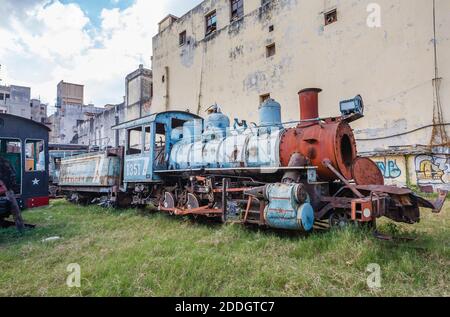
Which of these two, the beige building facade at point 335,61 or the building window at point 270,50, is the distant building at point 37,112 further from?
the building window at point 270,50

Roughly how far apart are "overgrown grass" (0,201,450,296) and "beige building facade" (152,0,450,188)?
19.5ft

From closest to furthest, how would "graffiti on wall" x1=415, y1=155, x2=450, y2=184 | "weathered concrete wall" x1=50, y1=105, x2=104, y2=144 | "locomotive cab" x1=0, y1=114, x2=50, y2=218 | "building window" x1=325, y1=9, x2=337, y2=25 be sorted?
"locomotive cab" x1=0, y1=114, x2=50, y2=218, "graffiti on wall" x1=415, y1=155, x2=450, y2=184, "building window" x1=325, y1=9, x2=337, y2=25, "weathered concrete wall" x1=50, y1=105, x2=104, y2=144

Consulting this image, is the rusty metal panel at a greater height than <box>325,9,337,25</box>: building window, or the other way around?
<box>325,9,337,25</box>: building window

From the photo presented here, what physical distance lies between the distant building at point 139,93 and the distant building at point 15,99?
22407 millimetres

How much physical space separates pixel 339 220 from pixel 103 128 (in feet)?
98.0

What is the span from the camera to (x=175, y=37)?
21.8m

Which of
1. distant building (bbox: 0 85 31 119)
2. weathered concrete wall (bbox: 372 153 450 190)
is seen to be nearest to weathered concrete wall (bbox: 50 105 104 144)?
distant building (bbox: 0 85 31 119)

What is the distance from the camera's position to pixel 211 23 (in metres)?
19.3

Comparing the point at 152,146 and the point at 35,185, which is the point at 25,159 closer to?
the point at 35,185

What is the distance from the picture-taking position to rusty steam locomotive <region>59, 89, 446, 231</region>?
4.98 m

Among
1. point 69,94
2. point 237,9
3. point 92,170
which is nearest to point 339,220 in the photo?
point 92,170

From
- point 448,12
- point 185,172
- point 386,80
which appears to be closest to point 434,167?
point 386,80

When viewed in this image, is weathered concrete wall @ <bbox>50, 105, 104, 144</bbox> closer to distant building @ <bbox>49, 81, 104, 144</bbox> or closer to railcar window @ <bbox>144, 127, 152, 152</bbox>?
distant building @ <bbox>49, 81, 104, 144</bbox>

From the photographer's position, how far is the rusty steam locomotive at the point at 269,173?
4.98m
